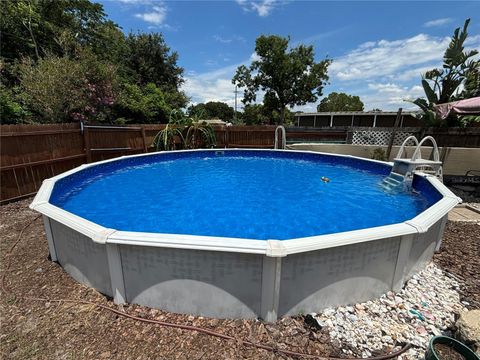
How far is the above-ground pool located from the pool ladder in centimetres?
22

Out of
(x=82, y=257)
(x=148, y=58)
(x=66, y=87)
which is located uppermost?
(x=148, y=58)

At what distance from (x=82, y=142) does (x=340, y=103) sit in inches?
2264

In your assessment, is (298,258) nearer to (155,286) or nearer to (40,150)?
(155,286)

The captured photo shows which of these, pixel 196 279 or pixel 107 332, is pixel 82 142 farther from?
pixel 196 279

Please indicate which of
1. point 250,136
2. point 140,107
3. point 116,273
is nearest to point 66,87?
point 250,136

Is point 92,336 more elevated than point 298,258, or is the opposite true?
point 298,258

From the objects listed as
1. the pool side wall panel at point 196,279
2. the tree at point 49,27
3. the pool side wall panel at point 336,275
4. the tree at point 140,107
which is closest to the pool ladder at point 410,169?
the pool side wall panel at point 336,275

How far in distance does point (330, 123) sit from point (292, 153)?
21680 millimetres

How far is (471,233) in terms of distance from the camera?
4.12 m

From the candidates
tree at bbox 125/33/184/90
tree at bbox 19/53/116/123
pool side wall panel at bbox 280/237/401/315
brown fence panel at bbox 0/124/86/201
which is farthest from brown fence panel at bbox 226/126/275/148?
tree at bbox 125/33/184/90

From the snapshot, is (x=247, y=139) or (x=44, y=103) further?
(x=247, y=139)

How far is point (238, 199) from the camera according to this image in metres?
5.54

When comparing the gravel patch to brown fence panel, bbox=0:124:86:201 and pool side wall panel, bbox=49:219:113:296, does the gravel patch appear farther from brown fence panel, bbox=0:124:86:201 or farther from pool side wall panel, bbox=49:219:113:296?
brown fence panel, bbox=0:124:86:201

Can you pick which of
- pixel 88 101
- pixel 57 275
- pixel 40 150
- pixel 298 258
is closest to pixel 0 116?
pixel 88 101
